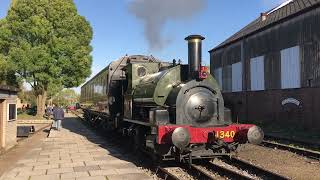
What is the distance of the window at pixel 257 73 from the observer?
28109 mm

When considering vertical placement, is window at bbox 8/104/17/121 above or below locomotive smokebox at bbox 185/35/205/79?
below

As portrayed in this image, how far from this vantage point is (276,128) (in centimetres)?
2438

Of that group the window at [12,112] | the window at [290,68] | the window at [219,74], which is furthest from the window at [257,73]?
the window at [12,112]

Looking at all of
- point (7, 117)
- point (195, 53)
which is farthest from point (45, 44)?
point (195, 53)

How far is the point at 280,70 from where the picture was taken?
84.0ft

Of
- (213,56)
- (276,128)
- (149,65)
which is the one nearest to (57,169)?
(149,65)

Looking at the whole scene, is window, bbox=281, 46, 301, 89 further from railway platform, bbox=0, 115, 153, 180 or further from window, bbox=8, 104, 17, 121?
window, bbox=8, 104, 17, 121

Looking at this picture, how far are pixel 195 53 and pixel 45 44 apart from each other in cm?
3242

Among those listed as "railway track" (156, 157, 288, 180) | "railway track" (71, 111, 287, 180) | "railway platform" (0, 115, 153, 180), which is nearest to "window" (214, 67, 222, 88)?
"railway platform" (0, 115, 153, 180)

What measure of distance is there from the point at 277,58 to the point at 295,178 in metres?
17.3

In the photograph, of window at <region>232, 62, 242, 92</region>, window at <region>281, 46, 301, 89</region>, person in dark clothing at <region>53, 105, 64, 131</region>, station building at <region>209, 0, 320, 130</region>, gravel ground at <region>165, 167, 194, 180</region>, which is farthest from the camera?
window at <region>232, 62, 242, 92</region>

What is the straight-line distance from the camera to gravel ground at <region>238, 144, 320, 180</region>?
1026cm

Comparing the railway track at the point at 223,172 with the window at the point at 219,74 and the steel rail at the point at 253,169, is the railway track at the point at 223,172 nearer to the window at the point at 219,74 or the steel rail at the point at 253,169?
the steel rail at the point at 253,169

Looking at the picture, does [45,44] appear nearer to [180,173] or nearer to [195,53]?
[195,53]
